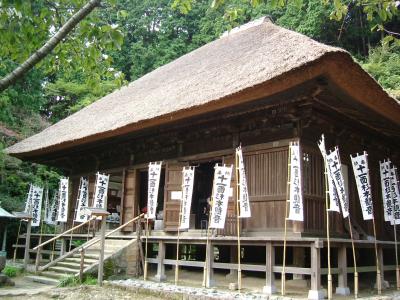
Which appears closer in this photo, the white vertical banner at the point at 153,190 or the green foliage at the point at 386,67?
the white vertical banner at the point at 153,190

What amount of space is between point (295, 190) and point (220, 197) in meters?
1.51

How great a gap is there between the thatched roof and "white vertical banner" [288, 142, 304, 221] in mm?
1275

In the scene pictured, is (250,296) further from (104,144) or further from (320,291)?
(104,144)

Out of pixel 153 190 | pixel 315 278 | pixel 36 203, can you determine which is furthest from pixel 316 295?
pixel 36 203

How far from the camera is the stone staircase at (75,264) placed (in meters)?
9.40

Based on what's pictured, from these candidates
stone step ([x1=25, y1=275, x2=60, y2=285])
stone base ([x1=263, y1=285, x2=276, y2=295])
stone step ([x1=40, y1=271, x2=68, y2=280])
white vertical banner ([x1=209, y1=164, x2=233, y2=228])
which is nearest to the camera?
stone base ([x1=263, y1=285, x2=276, y2=295])

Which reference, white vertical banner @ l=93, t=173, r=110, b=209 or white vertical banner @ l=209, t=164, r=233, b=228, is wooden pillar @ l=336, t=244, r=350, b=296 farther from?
white vertical banner @ l=93, t=173, r=110, b=209

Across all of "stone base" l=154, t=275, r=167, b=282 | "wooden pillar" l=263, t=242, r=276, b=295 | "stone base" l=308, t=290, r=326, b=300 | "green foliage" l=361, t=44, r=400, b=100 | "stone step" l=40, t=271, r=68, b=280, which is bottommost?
"stone step" l=40, t=271, r=68, b=280

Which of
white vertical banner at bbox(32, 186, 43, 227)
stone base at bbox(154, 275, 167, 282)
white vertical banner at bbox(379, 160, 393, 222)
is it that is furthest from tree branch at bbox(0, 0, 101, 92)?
white vertical banner at bbox(32, 186, 43, 227)

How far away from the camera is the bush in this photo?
426 inches

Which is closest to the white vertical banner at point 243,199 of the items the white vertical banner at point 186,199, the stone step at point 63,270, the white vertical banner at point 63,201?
the white vertical banner at point 186,199

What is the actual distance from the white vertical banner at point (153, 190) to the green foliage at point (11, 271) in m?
3.96

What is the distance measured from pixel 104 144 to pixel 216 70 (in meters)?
3.91

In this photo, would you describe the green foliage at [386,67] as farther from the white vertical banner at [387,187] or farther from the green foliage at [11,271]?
the green foliage at [11,271]
